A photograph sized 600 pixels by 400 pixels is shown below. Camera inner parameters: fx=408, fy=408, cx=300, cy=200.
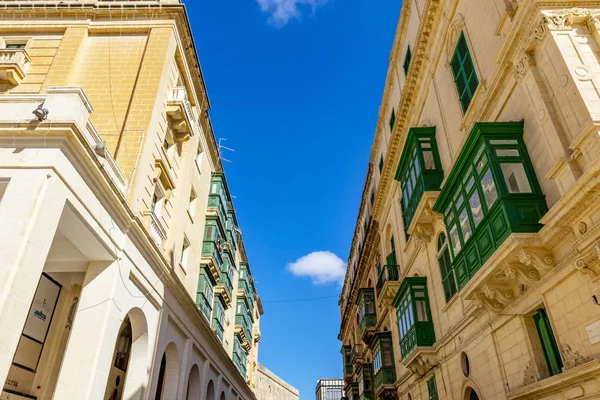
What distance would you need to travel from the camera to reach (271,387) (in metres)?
51.9

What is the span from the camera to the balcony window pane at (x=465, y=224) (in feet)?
36.5

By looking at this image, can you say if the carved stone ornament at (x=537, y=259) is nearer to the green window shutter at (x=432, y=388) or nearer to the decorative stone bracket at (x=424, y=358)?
the decorative stone bracket at (x=424, y=358)

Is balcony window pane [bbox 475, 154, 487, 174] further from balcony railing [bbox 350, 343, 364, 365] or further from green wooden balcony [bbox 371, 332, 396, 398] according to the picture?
balcony railing [bbox 350, 343, 364, 365]

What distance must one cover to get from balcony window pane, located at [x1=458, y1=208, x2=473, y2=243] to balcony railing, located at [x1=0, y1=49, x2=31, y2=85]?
52.4 ft

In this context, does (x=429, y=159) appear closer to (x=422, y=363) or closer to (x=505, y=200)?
(x=505, y=200)

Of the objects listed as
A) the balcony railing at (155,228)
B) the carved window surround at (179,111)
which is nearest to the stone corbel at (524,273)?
the balcony railing at (155,228)

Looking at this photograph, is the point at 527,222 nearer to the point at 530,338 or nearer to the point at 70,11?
the point at 530,338

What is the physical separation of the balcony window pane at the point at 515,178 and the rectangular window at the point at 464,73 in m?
3.56

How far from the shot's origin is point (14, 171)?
27.6 ft

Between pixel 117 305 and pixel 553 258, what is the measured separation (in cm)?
1037

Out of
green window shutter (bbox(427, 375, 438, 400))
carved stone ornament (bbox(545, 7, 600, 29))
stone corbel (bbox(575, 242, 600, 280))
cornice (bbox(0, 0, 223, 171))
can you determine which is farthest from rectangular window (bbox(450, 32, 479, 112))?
cornice (bbox(0, 0, 223, 171))

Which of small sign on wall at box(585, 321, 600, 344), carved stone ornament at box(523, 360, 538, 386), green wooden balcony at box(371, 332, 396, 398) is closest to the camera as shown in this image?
small sign on wall at box(585, 321, 600, 344)

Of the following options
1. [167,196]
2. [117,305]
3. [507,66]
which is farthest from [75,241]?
[507,66]

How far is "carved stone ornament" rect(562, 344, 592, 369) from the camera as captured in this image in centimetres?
733
